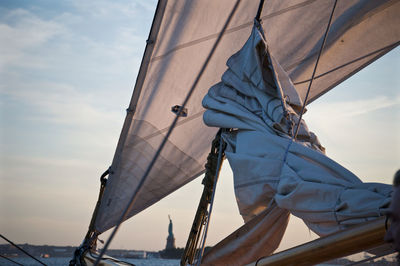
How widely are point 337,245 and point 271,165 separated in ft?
2.51

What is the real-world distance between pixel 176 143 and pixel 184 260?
145 centimetres

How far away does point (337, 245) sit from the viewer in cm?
Answer: 223

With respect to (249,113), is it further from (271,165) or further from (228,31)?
(228,31)

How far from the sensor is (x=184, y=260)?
14.0ft

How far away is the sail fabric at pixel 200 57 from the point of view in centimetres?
442

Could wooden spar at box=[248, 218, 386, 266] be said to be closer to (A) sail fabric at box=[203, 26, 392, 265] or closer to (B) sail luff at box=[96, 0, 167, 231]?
(A) sail fabric at box=[203, 26, 392, 265]

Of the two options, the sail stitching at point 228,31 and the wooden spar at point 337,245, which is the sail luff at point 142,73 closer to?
the sail stitching at point 228,31

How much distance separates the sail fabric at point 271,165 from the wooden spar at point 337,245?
6.1 inches

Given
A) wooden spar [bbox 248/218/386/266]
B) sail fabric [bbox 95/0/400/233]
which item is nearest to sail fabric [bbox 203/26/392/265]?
wooden spar [bbox 248/218/386/266]

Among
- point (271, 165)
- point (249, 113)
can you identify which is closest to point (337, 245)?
point (271, 165)

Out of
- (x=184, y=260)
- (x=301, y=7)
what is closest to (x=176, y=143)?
(x=184, y=260)

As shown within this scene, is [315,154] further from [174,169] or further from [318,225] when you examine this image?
[174,169]

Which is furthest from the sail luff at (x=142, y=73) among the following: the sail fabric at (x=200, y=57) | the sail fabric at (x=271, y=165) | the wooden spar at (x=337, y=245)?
the wooden spar at (x=337, y=245)

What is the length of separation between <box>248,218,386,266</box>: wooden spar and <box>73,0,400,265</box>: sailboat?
0.11 meters
